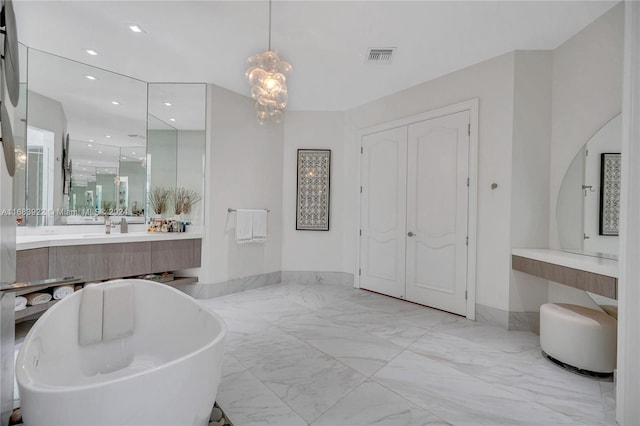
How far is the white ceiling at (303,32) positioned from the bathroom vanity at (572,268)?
1.89 metres

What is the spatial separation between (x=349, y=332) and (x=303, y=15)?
270 centimetres

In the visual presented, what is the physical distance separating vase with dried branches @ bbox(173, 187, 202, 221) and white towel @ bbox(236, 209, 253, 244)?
21.3 inches

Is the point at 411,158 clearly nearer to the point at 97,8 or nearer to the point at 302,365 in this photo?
the point at 302,365

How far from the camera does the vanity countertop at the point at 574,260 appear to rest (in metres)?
1.99

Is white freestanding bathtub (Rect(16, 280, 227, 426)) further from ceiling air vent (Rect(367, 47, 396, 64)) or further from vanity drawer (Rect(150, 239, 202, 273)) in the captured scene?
ceiling air vent (Rect(367, 47, 396, 64))

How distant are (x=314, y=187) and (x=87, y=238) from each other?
276cm

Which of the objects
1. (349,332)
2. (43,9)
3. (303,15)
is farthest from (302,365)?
(43,9)

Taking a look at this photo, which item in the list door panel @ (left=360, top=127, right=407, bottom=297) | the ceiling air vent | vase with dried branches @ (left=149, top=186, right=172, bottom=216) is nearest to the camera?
the ceiling air vent

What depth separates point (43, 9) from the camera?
7.46 feet

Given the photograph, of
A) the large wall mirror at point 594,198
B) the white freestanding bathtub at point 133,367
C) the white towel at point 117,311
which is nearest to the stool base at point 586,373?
the large wall mirror at point 594,198

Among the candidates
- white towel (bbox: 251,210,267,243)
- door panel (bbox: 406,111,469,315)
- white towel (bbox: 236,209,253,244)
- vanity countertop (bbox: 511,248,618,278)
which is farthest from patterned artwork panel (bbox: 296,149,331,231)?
vanity countertop (bbox: 511,248,618,278)

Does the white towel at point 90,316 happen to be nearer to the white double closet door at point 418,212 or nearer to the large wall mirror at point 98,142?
the large wall mirror at point 98,142

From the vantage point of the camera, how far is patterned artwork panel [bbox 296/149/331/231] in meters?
4.50

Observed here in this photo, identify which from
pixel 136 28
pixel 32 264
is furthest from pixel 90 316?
pixel 136 28
